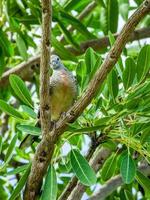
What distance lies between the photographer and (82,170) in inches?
71.9

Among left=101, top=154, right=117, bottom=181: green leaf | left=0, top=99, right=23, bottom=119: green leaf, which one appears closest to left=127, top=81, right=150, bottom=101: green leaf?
left=0, top=99, right=23, bottom=119: green leaf

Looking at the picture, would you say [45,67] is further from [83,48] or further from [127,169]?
[83,48]

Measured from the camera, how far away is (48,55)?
1.57 m

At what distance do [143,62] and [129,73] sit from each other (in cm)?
5

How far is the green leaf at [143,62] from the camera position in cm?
182

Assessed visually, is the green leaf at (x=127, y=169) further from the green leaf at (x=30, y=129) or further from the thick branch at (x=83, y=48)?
the thick branch at (x=83, y=48)

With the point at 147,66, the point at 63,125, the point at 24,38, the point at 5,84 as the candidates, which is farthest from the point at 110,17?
the point at 63,125

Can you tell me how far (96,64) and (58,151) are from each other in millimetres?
343

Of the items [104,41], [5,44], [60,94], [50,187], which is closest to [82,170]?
[50,187]

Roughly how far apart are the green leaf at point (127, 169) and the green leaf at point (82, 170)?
0.09 metres

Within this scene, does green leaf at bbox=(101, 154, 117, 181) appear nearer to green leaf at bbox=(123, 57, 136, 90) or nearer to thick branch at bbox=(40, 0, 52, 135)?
green leaf at bbox=(123, 57, 136, 90)

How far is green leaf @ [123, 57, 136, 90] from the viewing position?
1.84m

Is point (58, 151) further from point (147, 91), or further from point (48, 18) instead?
point (48, 18)

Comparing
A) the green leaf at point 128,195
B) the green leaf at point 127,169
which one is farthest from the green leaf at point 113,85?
the green leaf at point 128,195
